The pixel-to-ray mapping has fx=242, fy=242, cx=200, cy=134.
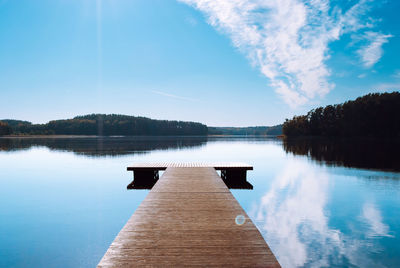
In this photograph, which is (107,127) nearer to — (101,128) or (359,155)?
(101,128)

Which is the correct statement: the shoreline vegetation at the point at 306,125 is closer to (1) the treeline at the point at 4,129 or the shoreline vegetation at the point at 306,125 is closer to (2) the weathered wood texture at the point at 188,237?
(1) the treeline at the point at 4,129

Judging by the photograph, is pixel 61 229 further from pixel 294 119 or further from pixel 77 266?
pixel 294 119

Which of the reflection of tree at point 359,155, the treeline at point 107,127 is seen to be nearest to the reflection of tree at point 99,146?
the reflection of tree at point 359,155

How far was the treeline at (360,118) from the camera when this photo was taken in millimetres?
74000

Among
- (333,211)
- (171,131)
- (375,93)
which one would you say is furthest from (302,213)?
(171,131)

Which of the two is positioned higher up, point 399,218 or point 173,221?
point 173,221

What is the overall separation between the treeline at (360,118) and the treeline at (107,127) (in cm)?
8914

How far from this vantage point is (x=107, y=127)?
498 ft

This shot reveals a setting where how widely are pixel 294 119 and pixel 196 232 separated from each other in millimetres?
119803

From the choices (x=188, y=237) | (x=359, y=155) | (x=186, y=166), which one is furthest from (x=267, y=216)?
(x=359, y=155)

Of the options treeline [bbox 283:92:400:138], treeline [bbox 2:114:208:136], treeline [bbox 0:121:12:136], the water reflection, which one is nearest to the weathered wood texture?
the water reflection

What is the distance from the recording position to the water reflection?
6414mm

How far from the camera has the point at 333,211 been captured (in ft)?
33.6

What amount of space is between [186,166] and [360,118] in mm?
85434
